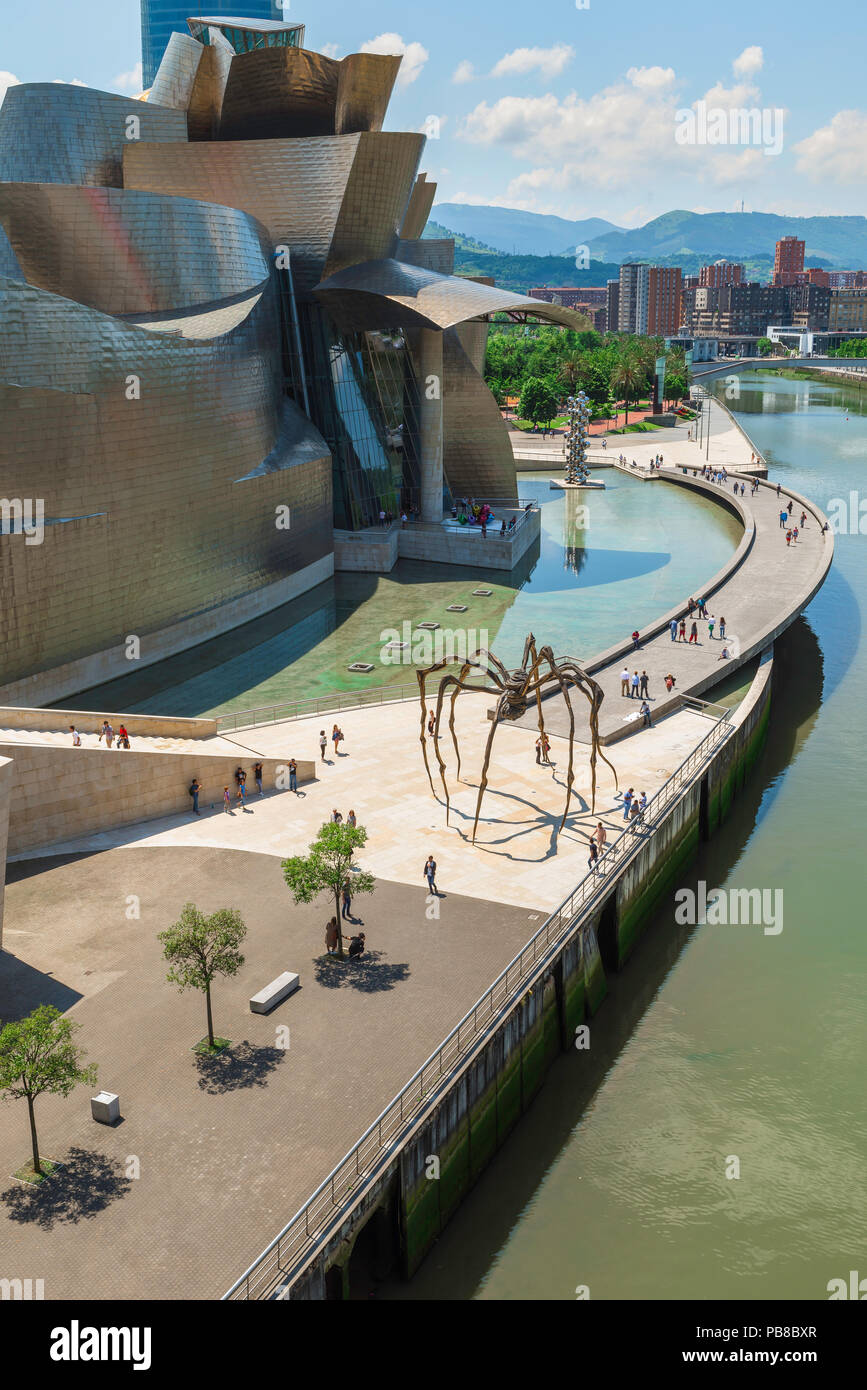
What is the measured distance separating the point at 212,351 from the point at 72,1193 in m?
31.0

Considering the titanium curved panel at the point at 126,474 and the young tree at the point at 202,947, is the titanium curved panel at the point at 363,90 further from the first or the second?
the young tree at the point at 202,947

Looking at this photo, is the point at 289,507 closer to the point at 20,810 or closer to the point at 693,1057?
the point at 20,810

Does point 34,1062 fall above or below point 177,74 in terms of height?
below

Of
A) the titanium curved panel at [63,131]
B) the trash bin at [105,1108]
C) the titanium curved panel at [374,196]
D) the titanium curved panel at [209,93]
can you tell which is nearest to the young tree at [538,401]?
the titanium curved panel at [374,196]

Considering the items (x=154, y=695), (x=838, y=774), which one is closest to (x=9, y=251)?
(x=154, y=695)

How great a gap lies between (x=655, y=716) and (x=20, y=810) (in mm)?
16377

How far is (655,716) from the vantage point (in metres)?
31.7

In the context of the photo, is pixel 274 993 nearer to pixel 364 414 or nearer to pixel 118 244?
pixel 118 244

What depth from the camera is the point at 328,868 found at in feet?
64.9

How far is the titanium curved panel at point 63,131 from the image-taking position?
48844 mm

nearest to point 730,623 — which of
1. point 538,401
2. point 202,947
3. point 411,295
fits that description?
point 411,295
